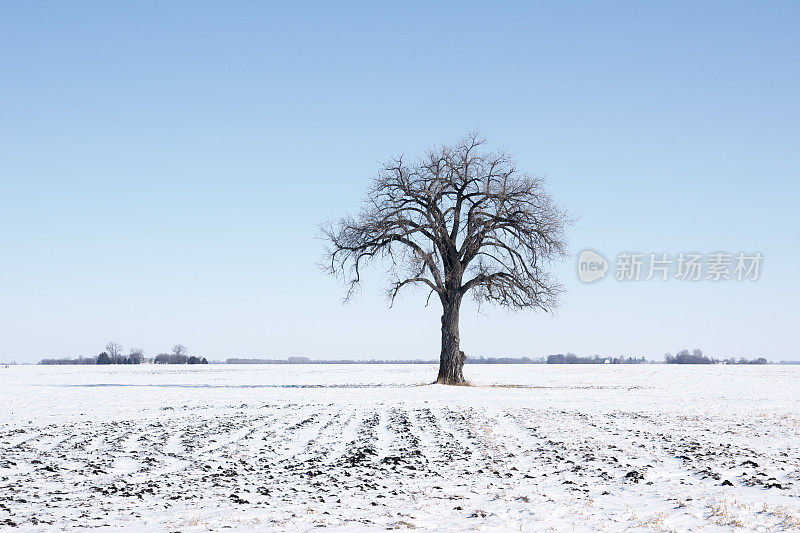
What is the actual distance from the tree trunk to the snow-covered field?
53.2ft

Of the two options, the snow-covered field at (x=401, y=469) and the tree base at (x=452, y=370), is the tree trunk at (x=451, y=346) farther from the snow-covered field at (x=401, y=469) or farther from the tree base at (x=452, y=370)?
the snow-covered field at (x=401, y=469)

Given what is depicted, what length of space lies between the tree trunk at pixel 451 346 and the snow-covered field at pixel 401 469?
16.2m

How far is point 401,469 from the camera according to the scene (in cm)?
1299

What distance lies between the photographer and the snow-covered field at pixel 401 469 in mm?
9367

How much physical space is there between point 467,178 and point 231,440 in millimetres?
27025

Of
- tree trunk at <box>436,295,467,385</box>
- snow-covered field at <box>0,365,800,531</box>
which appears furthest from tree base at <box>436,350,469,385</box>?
snow-covered field at <box>0,365,800,531</box>

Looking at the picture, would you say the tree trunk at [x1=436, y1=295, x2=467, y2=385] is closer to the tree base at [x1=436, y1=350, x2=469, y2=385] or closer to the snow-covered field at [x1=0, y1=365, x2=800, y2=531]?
the tree base at [x1=436, y1=350, x2=469, y2=385]

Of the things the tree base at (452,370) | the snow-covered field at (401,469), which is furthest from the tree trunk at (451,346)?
the snow-covered field at (401,469)

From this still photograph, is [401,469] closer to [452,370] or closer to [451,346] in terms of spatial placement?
[451,346]

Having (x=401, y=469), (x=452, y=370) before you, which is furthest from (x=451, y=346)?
(x=401, y=469)

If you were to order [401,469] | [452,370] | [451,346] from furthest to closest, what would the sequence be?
[452,370]
[451,346]
[401,469]

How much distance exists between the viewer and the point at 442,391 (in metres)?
34.7

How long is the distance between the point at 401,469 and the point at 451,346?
28306 millimetres

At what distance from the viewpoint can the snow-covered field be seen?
9.37 meters
